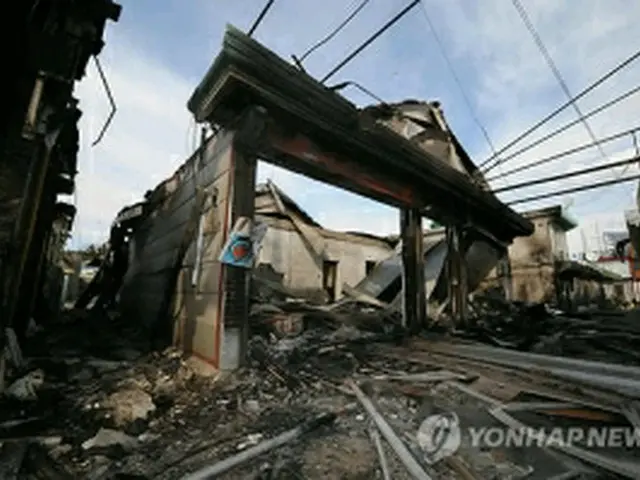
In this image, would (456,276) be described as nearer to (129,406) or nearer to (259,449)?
(259,449)

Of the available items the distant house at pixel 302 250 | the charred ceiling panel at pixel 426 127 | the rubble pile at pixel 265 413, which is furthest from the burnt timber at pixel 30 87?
the charred ceiling panel at pixel 426 127

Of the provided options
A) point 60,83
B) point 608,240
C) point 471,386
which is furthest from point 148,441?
point 608,240

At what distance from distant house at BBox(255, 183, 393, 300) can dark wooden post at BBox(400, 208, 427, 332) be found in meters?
6.04

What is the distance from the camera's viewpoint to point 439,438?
106 inches

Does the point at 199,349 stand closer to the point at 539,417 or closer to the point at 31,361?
the point at 31,361

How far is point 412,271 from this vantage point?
730cm

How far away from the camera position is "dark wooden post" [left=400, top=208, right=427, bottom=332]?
23.8 feet

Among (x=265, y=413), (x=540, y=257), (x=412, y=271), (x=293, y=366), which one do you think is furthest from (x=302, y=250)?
(x=540, y=257)

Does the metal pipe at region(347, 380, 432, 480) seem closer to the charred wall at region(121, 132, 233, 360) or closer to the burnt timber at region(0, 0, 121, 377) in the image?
the charred wall at region(121, 132, 233, 360)

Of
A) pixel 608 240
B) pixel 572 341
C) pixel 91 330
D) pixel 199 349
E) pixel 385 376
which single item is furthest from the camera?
pixel 608 240

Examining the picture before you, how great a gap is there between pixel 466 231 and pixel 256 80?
6.81 m

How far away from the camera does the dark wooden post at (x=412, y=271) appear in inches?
285

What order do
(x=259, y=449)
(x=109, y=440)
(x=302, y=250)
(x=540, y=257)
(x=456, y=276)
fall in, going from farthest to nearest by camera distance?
1. (x=540, y=257)
2. (x=302, y=250)
3. (x=456, y=276)
4. (x=109, y=440)
5. (x=259, y=449)

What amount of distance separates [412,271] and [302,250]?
6817 millimetres
